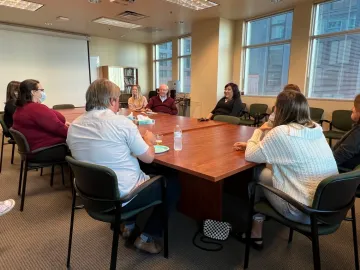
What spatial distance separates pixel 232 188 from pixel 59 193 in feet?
6.24

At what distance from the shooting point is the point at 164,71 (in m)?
8.90

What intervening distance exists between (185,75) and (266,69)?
299cm

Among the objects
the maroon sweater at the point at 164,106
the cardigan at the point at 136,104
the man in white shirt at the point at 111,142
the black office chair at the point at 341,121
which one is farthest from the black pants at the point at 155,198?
the black office chair at the point at 341,121

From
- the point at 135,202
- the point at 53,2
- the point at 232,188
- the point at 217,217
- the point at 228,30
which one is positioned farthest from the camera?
the point at 228,30

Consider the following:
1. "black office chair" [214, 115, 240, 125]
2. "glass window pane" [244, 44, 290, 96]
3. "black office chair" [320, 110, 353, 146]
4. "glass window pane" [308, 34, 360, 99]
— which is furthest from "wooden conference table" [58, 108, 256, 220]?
"glass window pane" [244, 44, 290, 96]

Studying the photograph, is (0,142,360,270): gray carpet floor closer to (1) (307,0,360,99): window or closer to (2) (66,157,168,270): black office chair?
(2) (66,157,168,270): black office chair

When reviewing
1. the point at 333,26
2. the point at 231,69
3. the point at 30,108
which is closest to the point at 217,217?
the point at 30,108

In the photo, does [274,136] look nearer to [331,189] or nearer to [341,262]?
[331,189]

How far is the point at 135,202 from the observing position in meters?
1.49

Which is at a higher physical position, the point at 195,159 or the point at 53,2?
the point at 53,2

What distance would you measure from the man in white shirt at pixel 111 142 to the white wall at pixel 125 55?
701 centimetres

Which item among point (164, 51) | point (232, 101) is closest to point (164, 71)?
point (164, 51)

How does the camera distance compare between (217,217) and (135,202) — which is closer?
(135,202)

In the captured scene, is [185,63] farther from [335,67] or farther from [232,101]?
[335,67]
